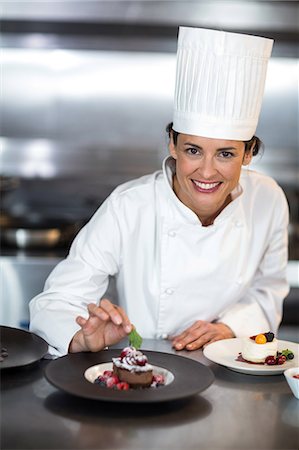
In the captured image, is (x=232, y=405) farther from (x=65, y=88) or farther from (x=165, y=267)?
(x=65, y=88)

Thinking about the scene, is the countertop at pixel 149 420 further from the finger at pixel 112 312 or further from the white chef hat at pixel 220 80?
the white chef hat at pixel 220 80

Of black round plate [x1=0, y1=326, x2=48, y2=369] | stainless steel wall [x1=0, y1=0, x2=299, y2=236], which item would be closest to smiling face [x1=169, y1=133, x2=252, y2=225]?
black round plate [x1=0, y1=326, x2=48, y2=369]

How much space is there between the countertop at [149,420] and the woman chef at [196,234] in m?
0.39

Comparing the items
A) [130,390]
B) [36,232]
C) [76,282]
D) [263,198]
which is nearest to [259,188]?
[263,198]

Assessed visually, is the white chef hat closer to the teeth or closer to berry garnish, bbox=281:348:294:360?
the teeth

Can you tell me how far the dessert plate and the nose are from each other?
0.58 metres

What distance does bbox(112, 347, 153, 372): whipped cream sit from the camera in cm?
206

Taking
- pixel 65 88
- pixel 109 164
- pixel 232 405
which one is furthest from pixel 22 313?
pixel 232 405

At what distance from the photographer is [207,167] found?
259 centimetres

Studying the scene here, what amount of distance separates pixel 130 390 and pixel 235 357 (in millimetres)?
453

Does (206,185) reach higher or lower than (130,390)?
higher

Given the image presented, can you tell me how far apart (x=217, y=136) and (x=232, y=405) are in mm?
908

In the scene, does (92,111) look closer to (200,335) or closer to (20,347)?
(200,335)

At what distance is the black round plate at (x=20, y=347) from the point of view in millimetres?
2182
